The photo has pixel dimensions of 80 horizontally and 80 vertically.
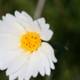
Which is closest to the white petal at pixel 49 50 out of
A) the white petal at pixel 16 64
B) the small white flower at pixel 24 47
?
the small white flower at pixel 24 47

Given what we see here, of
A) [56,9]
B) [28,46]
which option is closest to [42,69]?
[28,46]

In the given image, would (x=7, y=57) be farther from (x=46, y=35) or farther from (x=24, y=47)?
(x=46, y=35)

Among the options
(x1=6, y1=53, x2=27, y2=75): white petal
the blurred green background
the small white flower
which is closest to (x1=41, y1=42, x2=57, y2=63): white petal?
the small white flower

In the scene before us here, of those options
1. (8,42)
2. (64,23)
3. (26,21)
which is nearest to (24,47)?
(8,42)

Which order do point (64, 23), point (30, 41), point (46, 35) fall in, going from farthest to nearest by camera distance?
1. point (64, 23)
2. point (30, 41)
3. point (46, 35)

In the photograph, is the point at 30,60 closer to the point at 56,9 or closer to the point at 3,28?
the point at 3,28

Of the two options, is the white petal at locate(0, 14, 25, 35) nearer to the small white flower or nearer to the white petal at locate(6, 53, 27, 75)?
the small white flower

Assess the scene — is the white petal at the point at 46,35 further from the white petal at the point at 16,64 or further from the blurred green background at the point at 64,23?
the blurred green background at the point at 64,23
